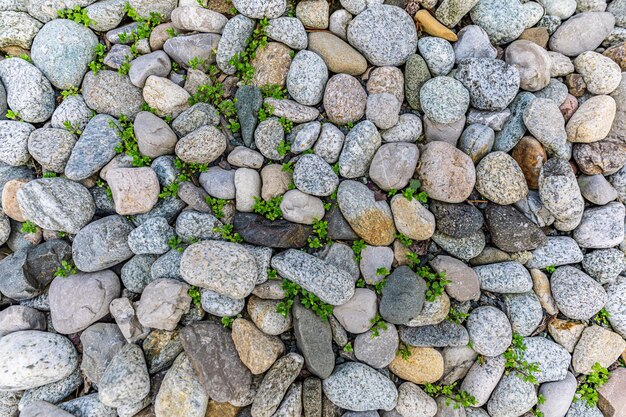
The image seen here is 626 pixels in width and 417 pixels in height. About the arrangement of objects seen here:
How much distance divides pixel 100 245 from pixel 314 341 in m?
2.11

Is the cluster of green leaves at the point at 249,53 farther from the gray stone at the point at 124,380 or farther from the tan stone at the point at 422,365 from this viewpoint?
the tan stone at the point at 422,365

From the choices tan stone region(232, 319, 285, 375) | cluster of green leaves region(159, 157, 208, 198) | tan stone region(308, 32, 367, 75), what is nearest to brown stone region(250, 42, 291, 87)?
tan stone region(308, 32, 367, 75)

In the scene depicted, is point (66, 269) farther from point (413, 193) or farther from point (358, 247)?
point (413, 193)

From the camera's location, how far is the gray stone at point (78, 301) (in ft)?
11.4

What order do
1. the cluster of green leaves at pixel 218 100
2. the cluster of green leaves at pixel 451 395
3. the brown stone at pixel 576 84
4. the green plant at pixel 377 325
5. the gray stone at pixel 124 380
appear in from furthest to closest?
the brown stone at pixel 576 84, the cluster of green leaves at pixel 218 100, the cluster of green leaves at pixel 451 395, the green plant at pixel 377 325, the gray stone at pixel 124 380

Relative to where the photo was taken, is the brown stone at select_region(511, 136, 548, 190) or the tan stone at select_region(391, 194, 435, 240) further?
the brown stone at select_region(511, 136, 548, 190)

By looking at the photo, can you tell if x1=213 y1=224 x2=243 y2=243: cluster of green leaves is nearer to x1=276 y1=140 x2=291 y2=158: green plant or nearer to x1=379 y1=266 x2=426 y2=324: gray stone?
x1=276 y1=140 x2=291 y2=158: green plant

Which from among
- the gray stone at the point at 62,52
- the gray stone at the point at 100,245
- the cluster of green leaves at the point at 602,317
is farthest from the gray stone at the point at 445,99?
the gray stone at the point at 62,52

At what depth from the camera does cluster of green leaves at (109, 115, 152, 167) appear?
11.8 feet

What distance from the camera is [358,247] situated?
11.8 feet

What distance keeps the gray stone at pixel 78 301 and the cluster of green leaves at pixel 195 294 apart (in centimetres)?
76

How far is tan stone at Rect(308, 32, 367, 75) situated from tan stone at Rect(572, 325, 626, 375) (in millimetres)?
3366

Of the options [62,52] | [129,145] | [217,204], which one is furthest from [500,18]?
[62,52]

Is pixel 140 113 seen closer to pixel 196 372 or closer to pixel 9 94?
pixel 9 94
